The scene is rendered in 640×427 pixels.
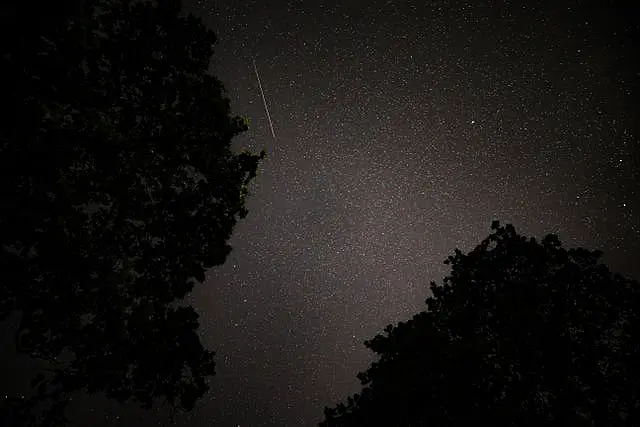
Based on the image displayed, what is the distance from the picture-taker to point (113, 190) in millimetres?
4781

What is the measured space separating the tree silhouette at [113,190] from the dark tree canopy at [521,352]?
3351mm

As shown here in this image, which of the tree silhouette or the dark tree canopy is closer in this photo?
the tree silhouette

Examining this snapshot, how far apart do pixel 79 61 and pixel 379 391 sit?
6479 mm

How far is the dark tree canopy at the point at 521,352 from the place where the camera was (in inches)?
226

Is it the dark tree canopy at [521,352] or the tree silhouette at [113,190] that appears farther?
the dark tree canopy at [521,352]

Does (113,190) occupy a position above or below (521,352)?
above

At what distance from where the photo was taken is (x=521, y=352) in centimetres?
604

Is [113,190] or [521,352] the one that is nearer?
[113,190]

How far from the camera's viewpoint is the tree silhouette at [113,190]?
13.5 feet

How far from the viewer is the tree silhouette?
4102 millimetres

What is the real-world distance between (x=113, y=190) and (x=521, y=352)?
6.43 metres

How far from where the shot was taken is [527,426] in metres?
5.66

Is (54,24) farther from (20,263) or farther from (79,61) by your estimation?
(20,263)

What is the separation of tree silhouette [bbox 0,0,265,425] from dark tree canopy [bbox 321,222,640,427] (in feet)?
11.0
